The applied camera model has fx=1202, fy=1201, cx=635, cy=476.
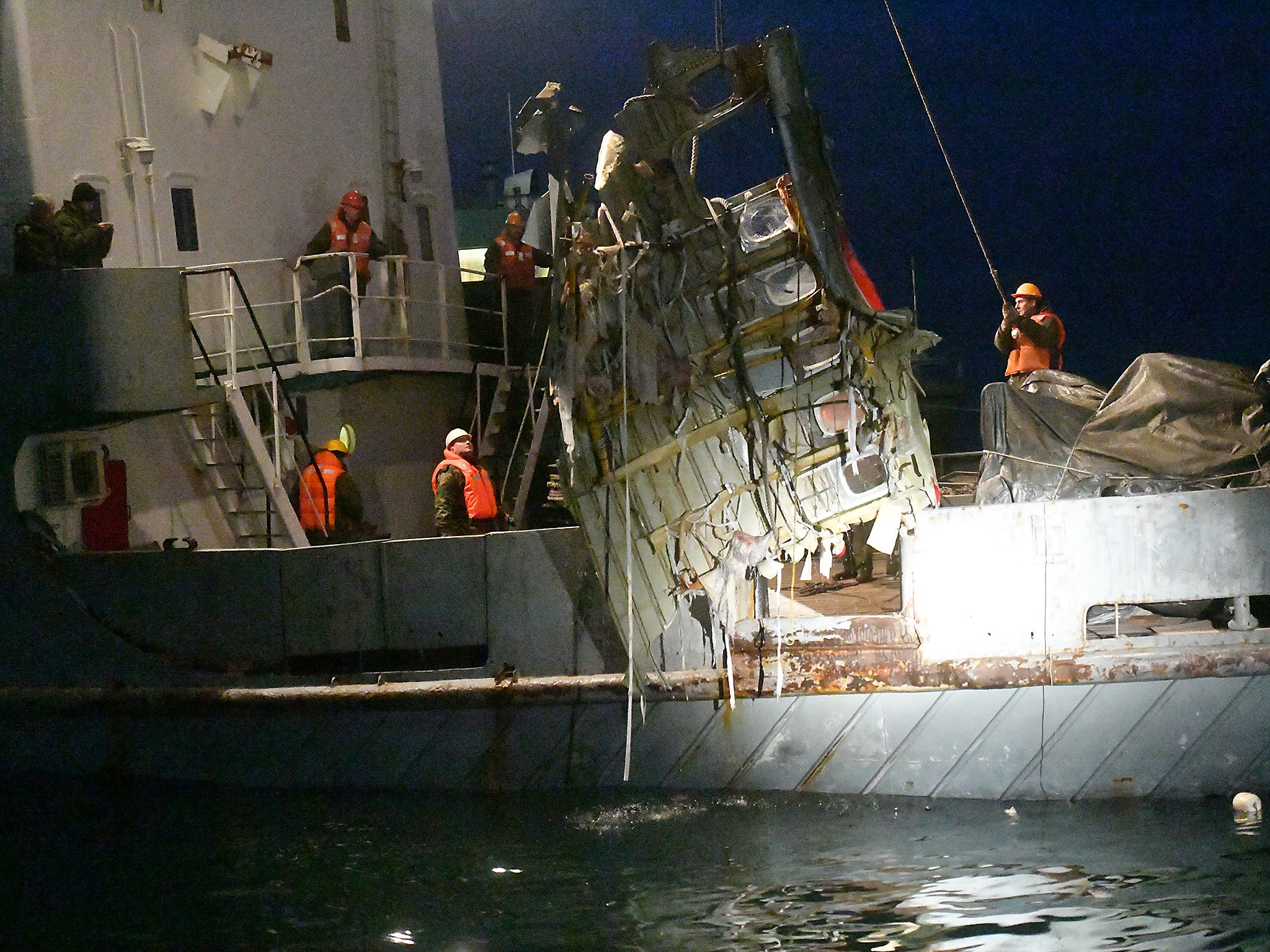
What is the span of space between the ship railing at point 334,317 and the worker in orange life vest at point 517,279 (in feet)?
0.48

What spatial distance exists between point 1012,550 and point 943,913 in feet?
6.56

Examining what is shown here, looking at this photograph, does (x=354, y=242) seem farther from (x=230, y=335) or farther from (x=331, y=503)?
(x=331, y=503)

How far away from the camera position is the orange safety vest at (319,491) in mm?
8164

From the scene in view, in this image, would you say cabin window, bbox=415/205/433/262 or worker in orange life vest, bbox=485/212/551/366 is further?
cabin window, bbox=415/205/433/262

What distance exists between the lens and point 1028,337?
24.8 feet

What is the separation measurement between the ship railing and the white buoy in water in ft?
20.6

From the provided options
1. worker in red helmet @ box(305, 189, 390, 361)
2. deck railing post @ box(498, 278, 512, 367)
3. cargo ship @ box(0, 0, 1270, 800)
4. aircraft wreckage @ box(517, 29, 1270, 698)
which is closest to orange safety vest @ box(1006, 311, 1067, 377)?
cargo ship @ box(0, 0, 1270, 800)

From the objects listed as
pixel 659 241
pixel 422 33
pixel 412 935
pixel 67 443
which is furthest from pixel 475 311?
pixel 412 935

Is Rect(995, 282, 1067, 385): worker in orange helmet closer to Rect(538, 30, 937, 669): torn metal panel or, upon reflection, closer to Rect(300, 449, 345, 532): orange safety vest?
Rect(538, 30, 937, 669): torn metal panel

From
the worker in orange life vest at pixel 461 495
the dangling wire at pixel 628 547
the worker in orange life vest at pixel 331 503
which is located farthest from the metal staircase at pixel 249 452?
the dangling wire at pixel 628 547

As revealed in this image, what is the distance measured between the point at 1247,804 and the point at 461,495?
4.75m

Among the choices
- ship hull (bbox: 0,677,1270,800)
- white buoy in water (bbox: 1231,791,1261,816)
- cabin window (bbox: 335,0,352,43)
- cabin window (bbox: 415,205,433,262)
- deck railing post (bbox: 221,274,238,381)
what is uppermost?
cabin window (bbox: 335,0,352,43)

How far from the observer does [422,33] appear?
450 inches

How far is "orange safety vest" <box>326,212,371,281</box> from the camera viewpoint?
9.70m
